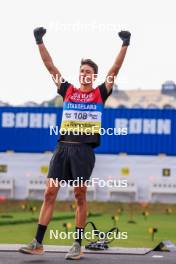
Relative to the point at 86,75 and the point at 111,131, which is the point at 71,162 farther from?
the point at 111,131

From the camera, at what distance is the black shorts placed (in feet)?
20.5

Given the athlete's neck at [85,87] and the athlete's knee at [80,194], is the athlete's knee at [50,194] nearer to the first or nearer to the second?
the athlete's knee at [80,194]

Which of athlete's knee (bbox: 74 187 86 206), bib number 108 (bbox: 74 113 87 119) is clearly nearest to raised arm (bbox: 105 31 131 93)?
bib number 108 (bbox: 74 113 87 119)

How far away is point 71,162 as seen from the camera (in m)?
6.28

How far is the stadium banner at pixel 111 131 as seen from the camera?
32.1 m

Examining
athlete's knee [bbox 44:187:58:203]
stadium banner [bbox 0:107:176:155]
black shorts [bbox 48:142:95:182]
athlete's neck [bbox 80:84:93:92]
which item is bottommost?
athlete's knee [bbox 44:187:58:203]

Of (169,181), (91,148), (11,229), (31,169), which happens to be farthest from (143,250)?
(31,169)

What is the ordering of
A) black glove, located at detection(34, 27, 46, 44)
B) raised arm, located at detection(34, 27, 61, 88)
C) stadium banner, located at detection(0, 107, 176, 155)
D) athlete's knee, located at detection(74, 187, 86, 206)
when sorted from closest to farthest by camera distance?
athlete's knee, located at detection(74, 187, 86, 206) → raised arm, located at detection(34, 27, 61, 88) → black glove, located at detection(34, 27, 46, 44) → stadium banner, located at detection(0, 107, 176, 155)

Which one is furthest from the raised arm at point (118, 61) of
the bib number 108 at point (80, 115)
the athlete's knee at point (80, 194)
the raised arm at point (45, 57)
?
the athlete's knee at point (80, 194)

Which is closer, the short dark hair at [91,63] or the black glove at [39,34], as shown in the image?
the short dark hair at [91,63]

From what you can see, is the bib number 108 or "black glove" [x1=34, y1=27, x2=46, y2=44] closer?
the bib number 108

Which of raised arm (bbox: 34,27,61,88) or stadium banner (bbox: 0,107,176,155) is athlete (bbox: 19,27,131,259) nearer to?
raised arm (bbox: 34,27,61,88)

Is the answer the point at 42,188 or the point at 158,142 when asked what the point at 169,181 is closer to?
the point at 158,142

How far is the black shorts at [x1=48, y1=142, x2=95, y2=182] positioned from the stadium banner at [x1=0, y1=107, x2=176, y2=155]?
24853 mm
